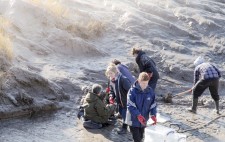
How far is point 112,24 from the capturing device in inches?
638

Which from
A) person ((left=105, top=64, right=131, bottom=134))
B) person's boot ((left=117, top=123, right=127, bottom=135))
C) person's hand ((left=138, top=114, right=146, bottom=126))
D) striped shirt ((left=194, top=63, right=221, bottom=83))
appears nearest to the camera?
person's hand ((left=138, top=114, right=146, bottom=126))

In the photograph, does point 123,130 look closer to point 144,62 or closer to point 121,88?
point 121,88

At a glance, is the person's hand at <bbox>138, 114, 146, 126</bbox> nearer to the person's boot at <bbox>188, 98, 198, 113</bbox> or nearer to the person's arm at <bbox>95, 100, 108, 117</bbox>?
the person's arm at <bbox>95, 100, 108, 117</bbox>

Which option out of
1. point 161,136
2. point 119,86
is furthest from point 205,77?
point 161,136

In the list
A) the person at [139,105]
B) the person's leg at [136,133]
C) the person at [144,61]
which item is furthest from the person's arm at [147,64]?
the person's leg at [136,133]

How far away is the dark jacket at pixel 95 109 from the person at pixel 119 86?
0.93ft

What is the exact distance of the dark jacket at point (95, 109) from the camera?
8133 millimetres

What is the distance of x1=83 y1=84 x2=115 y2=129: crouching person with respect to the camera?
319 inches

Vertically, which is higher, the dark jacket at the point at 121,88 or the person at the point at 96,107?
the dark jacket at the point at 121,88

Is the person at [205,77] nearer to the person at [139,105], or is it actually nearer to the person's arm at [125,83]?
the person's arm at [125,83]

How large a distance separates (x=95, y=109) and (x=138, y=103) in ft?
5.83

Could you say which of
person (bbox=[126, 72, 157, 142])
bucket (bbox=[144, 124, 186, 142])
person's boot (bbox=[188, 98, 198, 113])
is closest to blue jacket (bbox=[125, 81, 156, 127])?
person (bbox=[126, 72, 157, 142])

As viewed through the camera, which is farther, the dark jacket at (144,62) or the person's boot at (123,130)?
the dark jacket at (144,62)

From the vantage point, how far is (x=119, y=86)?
313 inches
